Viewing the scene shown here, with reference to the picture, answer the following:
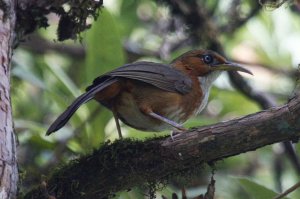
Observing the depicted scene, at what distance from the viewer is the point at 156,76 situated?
186 inches

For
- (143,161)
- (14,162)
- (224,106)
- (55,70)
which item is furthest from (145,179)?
(224,106)

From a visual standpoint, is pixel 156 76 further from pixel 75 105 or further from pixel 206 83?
pixel 75 105

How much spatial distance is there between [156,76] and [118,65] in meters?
0.63

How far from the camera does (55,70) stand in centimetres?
545

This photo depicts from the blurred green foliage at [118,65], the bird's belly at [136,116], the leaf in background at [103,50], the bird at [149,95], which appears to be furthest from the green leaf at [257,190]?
the leaf in background at [103,50]

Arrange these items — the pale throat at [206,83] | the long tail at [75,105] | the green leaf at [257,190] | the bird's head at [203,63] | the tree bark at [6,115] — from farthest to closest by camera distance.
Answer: the bird's head at [203,63] < the pale throat at [206,83] < the green leaf at [257,190] < the long tail at [75,105] < the tree bark at [6,115]

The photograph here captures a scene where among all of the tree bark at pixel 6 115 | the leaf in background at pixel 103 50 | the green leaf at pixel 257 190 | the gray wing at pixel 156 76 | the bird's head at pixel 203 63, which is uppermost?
the leaf in background at pixel 103 50

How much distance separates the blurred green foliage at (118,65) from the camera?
5.26m

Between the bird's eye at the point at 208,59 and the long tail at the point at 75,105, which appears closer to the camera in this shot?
the long tail at the point at 75,105

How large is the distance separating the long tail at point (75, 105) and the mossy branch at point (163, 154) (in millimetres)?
246

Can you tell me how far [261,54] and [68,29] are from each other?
3618 mm

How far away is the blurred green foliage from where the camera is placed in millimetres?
5258

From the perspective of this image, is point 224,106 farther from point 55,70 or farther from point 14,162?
point 14,162

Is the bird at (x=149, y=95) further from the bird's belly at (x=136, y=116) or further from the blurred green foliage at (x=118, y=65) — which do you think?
the blurred green foliage at (x=118, y=65)
